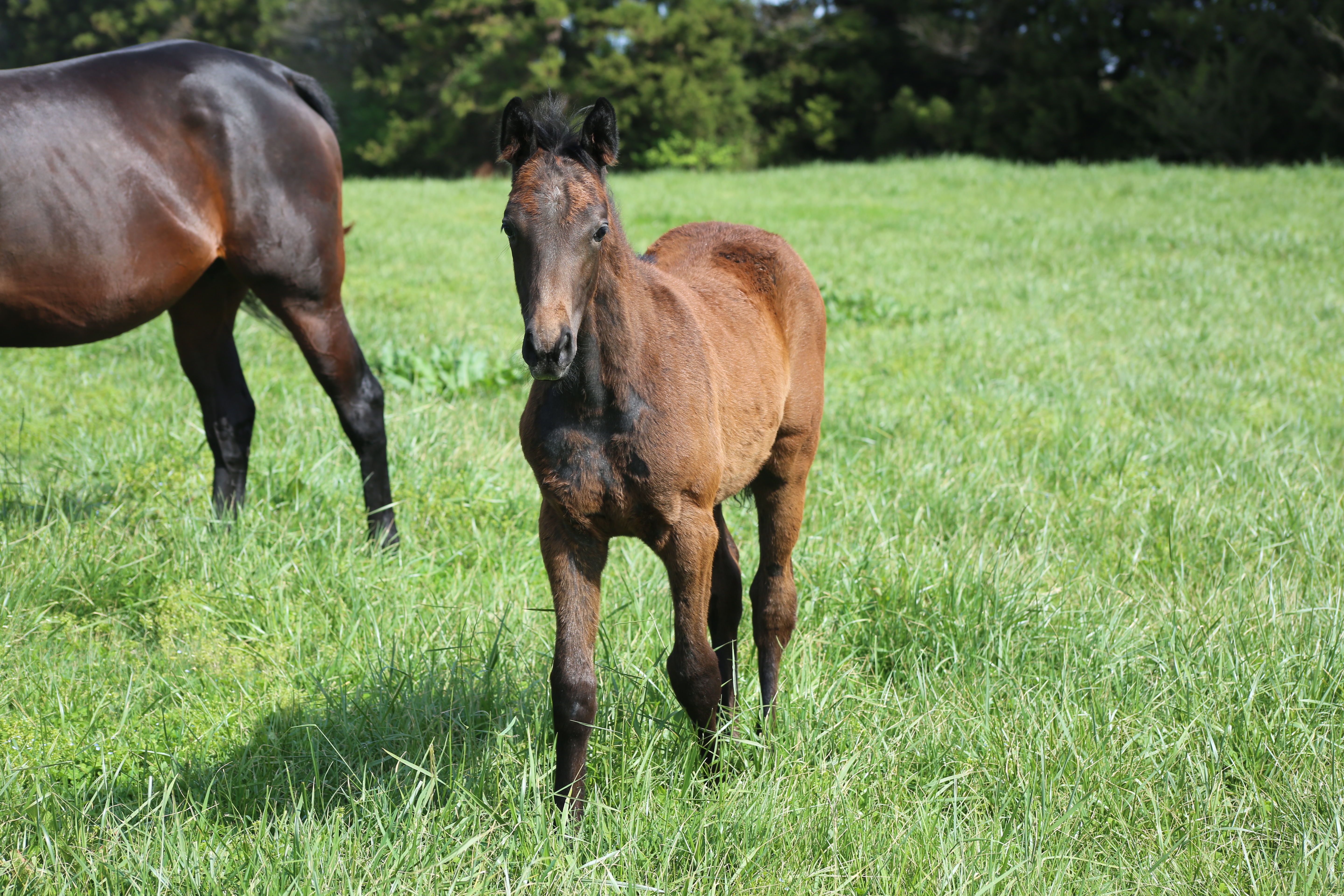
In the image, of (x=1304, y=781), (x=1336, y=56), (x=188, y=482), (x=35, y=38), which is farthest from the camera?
(x=35, y=38)

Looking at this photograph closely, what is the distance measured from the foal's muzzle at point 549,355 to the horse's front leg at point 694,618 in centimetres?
52

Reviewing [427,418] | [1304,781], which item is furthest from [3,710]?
[1304,781]

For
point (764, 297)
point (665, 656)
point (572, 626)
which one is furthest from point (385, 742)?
point (764, 297)

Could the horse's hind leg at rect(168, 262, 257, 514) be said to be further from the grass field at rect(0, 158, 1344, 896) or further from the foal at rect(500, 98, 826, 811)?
the foal at rect(500, 98, 826, 811)

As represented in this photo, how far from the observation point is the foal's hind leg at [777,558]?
9.11ft

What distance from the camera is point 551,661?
2938 mm

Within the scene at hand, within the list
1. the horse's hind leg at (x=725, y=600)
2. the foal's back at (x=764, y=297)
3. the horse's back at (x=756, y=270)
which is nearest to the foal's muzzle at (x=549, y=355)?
the foal's back at (x=764, y=297)

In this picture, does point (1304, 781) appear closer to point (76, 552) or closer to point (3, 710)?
point (3, 710)

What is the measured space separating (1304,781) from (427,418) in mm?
3988

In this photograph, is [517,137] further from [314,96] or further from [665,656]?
[314,96]

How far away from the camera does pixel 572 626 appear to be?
86.7 inches

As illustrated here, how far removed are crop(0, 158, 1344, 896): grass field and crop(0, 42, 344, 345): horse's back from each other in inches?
31.2

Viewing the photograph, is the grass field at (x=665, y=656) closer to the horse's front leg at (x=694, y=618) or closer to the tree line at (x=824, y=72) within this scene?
the horse's front leg at (x=694, y=618)

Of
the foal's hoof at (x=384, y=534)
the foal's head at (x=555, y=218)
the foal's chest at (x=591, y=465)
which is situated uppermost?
the foal's head at (x=555, y=218)
